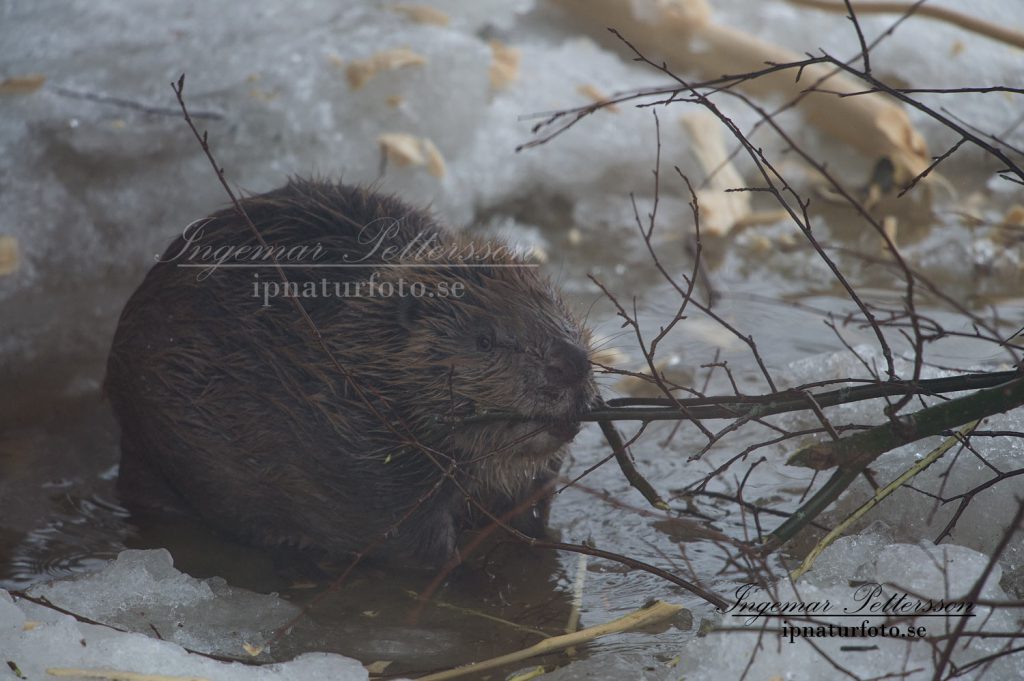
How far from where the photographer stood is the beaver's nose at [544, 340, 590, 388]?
2.63 meters

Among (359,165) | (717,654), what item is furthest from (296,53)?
(717,654)

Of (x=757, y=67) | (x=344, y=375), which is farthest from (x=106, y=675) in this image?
(x=757, y=67)

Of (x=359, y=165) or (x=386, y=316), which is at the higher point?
(x=386, y=316)

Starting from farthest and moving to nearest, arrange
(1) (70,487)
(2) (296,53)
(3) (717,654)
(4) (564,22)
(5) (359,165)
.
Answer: (4) (564,22) < (2) (296,53) < (5) (359,165) < (1) (70,487) < (3) (717,654)

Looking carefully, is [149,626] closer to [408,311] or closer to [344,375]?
[344,375]

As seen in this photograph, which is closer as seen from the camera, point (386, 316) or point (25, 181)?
point (386, 316)

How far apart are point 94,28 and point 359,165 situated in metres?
1.56

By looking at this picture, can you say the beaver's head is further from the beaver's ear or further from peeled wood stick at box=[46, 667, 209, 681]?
peeled wood stick at box=[46, 667, 209, 681]

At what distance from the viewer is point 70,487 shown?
3.32m

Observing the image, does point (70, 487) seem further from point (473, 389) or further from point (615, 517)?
point (615, 517)

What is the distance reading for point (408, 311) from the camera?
2.89 metres

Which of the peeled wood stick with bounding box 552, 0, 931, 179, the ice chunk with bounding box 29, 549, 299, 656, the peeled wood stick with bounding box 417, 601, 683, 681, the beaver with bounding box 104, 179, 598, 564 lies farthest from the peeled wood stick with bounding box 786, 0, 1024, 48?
the ice chunk with bounding box 29, 549, 299, 656

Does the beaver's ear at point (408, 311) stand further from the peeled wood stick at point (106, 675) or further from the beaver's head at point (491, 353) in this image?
the peeled wood stick at point (106, 675)

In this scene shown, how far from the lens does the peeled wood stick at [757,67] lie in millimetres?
5137
